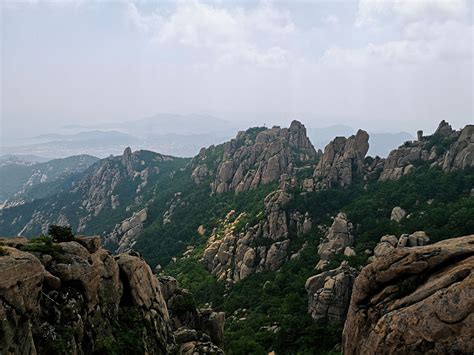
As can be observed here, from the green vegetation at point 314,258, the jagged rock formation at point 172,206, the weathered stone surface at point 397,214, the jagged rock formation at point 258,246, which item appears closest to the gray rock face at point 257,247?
the jagged rock formation at point 258,246

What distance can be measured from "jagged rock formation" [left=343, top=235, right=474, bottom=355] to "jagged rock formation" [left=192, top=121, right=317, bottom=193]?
237ft

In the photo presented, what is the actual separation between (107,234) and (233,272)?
5630cm

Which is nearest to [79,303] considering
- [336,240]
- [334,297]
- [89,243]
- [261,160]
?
[89,243]

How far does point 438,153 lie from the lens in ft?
215

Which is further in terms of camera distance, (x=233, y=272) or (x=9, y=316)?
(x=233, y=272)

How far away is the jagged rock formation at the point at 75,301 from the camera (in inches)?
583

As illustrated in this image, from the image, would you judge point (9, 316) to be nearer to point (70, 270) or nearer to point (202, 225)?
point (70, 270)

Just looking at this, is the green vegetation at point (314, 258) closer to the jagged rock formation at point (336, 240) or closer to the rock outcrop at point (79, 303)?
the jagged rock formation at point (336, 240)

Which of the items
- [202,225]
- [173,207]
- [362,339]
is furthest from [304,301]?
[173,207]

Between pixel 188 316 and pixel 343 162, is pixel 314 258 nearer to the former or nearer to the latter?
pixel 343 162

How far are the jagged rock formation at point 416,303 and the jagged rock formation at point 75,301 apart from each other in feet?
37.7

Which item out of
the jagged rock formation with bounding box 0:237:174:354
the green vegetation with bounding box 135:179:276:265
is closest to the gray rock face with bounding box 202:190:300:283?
the green vegetation with bounding box 135:179:276:265

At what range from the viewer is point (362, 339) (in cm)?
1612

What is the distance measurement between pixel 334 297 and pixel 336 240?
65.0ft
